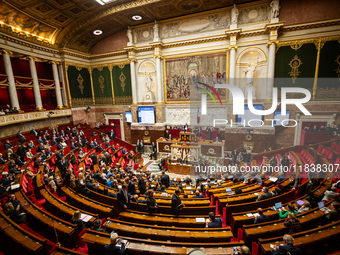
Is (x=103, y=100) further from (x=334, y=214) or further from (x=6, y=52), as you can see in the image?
(x=334, y=214)

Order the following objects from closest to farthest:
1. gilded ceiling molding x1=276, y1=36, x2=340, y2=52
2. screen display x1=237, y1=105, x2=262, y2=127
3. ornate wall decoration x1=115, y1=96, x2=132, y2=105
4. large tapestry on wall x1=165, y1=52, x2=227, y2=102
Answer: gilded ceiling molding x1=276, y1=36, x2=340, y2=52 → screen display x1=237, y1=105, x2=262, y2=127 → large tapestry on wall x1=165, y1=52, x2=227, y2=102 → ornate wall decoration x1=115, y1=96, x2=132, y2=105

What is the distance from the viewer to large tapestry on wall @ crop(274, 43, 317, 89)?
1280 cm

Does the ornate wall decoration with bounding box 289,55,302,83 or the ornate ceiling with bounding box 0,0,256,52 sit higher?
the ornate ceiling with bounding box 0,0,256,52

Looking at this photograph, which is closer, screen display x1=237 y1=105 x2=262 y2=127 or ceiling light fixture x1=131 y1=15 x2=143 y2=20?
screen display x1=237 y1=105 x2=262 y2=127

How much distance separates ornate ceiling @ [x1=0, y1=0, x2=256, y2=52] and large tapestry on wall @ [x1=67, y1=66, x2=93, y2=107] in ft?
8.13

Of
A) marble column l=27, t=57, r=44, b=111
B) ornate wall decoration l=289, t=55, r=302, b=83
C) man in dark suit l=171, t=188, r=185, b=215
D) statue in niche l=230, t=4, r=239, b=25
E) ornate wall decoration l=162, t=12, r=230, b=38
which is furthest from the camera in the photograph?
ornate wall decoration l=162, t=12, r=230, b=38

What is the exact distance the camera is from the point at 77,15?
1448cm

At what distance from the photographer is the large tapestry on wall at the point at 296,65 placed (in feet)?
42.0

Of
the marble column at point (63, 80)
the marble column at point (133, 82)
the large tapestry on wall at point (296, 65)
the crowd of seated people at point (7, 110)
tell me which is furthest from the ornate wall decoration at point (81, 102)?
the large tapestry on wall at point (296, 65)

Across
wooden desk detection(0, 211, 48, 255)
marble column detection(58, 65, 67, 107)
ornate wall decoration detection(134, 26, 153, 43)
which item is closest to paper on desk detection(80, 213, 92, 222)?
wooden desk detection(0, 211, 48, 255)

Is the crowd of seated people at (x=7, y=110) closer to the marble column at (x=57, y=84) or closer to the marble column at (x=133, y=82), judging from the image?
the marble column at (x=57, y=84)

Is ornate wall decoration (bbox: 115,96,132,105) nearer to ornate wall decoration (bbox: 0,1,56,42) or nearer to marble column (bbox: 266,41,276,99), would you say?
ornate wall decoration (bbox: 0,1,56,42)

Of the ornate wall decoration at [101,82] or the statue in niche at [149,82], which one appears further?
the ornate wall decoration at [101,82]

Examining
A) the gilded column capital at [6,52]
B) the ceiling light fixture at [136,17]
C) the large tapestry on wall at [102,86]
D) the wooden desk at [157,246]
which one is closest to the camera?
the wooden desk at [157,246]
